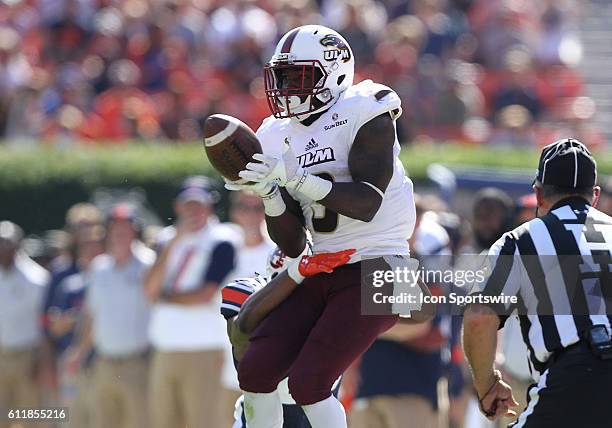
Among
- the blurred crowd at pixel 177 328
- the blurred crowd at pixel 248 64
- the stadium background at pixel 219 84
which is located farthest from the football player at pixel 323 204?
the blurred crowd at pixel 248 64

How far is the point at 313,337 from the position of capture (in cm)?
520

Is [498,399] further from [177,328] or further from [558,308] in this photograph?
[177,328]

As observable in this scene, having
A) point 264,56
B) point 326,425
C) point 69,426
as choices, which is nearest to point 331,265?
point 326,425

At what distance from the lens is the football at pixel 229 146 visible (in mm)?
4945

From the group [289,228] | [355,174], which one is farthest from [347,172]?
[289,228]

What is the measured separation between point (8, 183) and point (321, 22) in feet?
16.3

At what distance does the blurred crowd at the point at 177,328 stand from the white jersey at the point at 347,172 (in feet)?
5.97

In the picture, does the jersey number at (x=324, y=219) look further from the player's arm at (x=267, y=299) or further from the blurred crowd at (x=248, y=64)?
the blurred crowd at (x=248, y=64)

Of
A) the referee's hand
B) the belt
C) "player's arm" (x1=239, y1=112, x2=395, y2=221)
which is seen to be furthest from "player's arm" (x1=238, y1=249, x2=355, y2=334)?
the belt

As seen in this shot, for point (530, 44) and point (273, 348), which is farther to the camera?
point (530, 44)

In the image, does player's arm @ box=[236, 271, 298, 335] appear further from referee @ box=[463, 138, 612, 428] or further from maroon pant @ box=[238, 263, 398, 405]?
referee @ box=[463, 138, 612, 428]

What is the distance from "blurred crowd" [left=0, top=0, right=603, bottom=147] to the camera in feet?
43.0

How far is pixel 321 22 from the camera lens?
15.0m

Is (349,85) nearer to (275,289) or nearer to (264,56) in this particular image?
(275,289)
